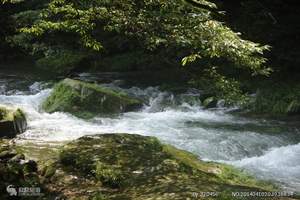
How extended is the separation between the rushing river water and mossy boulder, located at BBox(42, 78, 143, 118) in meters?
0.38

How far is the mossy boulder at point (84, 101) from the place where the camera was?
44.0 feet

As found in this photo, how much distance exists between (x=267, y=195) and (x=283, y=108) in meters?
9.25

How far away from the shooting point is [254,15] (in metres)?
17.8

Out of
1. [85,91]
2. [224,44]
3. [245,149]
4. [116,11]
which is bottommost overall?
[245,149]

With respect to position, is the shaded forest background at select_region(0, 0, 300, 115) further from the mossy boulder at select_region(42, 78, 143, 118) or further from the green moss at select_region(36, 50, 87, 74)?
the mossy boulder at select_region(42, 78, 143, 118)

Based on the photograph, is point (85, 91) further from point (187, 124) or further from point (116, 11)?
point (116, 11)

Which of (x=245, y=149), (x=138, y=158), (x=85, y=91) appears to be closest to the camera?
(x=138, y=158)

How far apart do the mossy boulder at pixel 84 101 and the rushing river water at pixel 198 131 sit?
1.26 feet

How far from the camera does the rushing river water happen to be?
380 inches

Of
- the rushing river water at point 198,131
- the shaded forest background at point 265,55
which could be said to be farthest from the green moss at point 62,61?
the rushing river water at point 198,131

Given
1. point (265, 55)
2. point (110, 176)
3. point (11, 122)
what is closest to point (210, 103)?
point (265, 55)

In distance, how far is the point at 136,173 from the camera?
637cm

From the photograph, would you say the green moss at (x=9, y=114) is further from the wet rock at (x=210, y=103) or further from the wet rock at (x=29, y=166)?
the wet rock at (x=210, y=103)

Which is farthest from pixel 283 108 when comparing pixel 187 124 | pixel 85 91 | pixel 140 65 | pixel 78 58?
pixel 78 58
